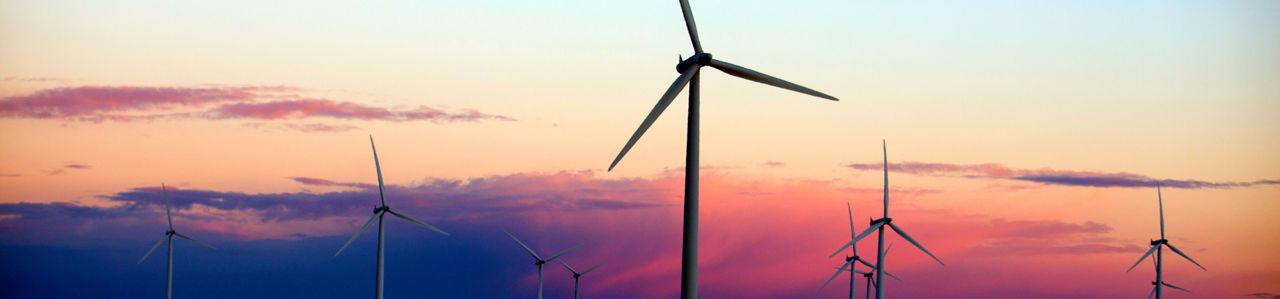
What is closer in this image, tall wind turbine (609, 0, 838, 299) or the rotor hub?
tall wind turbine (609, 0, 838, 299)

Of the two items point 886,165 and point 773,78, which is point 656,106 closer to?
point 773,78

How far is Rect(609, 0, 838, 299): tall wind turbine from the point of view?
47.1 m

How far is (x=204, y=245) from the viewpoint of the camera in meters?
122

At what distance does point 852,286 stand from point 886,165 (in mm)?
24163

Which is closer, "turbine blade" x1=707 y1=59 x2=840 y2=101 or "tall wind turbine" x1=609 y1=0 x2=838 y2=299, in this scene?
"tall wind turbine" x1=609 y1=0 x2=838 y2=299

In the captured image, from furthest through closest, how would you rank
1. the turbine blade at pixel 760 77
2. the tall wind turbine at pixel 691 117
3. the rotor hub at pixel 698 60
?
the turbine blade at pixel 760 77 < the rotor hub at pixel 698 60 < the tall wind turbine at pixel 691 117

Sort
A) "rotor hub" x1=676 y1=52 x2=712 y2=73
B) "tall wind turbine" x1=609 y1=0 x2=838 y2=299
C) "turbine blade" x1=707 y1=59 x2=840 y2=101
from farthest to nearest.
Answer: "turbine blade" x1=707 y1=59 x2=840 y2=101 < "rotor hub" x1=676 y1=52 x2=712 y2=73 < "tall wind turbine" x1=609 y1=0 x2=838 y2=299

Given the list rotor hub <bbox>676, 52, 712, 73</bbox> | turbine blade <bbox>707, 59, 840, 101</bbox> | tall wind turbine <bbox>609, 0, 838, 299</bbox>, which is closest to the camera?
tall wind turbine <bbox>609, 0, 838, 299</bbox>

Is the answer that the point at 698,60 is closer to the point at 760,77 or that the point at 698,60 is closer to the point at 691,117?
the point at 691,117

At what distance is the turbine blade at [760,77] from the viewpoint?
53.1 meters

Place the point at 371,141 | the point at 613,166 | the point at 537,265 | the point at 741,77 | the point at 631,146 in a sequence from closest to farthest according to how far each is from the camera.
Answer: the point at 613,166, the point at 631,146, the point at 741,77, the point at 371,141, the point at 537,265

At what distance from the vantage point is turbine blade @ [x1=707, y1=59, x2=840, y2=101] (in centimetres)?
5312

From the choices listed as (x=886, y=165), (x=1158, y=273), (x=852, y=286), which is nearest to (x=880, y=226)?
(x=886, y=165)

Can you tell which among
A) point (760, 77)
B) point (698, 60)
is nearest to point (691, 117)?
point (698, 60)
